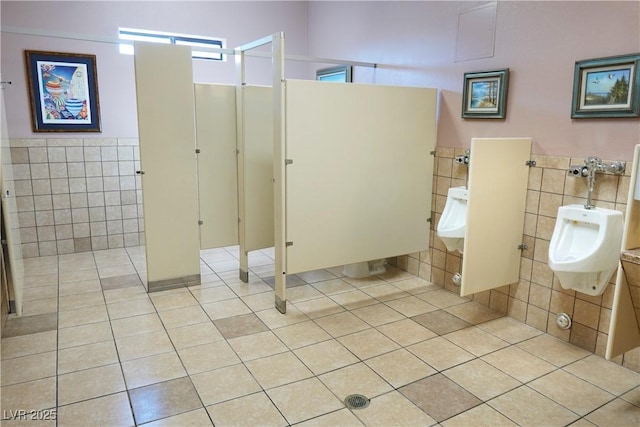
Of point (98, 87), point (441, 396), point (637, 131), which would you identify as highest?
point (98, 87)

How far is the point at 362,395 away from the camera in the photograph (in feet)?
7.38

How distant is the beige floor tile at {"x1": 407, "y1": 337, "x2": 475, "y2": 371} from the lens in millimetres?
2568

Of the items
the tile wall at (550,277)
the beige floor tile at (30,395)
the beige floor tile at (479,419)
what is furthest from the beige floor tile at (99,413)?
the tile wall at (550,277)

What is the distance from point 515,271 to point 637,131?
1154 mm

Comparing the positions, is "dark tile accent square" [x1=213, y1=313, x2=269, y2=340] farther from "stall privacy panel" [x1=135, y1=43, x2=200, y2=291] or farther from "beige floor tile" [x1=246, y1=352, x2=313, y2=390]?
"stall privacy panel" [x1=135, y1=43, x2=200, y2=291]

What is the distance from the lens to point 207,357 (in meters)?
2.59

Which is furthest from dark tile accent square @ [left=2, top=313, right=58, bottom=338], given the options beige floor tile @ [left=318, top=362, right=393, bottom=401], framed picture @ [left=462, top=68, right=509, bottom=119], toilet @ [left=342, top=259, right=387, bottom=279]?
framed picture @ [left=462, top=68, right=509, bottom=119]

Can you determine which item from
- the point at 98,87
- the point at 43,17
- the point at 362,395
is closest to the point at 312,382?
the point at 362,395

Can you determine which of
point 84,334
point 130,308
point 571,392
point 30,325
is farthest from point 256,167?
point 571,392

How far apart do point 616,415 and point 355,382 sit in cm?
126

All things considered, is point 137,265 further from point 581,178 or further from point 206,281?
point 581,178

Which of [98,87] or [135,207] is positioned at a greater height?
[98,87]

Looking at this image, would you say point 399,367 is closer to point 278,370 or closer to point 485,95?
point 278,370

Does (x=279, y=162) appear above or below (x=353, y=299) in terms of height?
above
